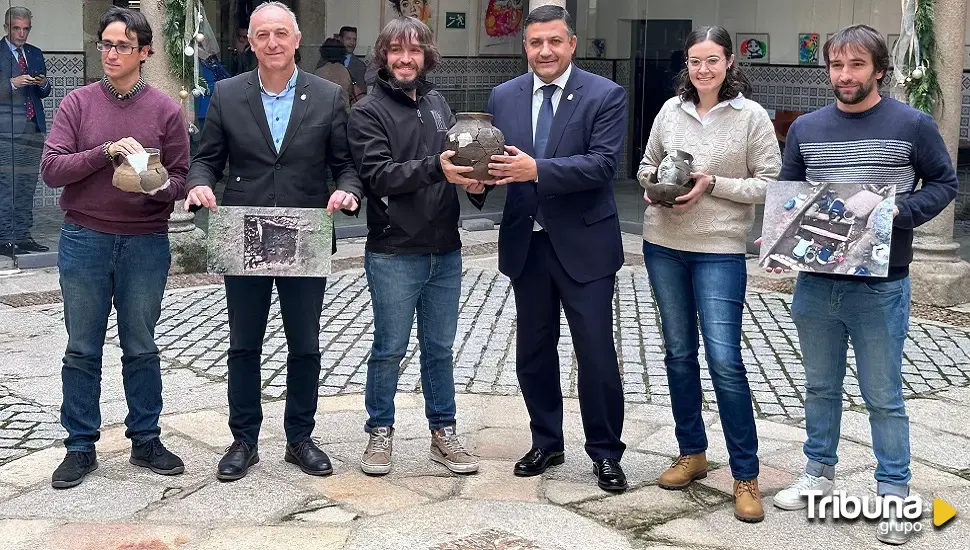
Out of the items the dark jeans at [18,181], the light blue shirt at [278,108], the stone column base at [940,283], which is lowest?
the stone column base at [940,283]

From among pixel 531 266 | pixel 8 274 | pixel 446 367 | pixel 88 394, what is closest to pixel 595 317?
pixel 531 266

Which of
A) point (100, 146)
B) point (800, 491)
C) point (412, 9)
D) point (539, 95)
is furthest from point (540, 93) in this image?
point (412, 9)

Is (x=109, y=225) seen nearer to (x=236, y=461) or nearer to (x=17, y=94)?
(x=236, y=461)

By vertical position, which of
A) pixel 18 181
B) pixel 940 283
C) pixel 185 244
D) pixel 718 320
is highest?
pixel 18 181

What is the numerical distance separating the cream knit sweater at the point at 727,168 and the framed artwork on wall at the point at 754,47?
7.47 meters

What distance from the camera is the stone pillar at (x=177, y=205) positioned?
973cm

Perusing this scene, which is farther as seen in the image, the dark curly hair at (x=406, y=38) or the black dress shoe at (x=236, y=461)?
the black dress shoe at (x=236, y=461)

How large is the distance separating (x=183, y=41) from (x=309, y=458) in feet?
17.1

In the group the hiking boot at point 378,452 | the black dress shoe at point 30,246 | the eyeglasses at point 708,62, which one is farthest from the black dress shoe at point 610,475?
the black dress shoe at point 30,246

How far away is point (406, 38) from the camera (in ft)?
16.9

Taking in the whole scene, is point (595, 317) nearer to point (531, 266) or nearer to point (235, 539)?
point (531, 266)

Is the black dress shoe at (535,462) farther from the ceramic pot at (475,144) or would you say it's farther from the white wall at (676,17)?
the white wall at (676,17)

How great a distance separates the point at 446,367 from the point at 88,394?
1.55 m

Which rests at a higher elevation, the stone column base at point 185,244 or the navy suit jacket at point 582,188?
the navy suit jacket at point 582,188
